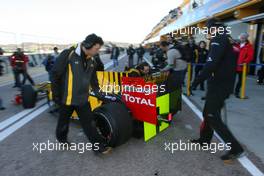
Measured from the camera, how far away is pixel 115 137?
11.1 feet

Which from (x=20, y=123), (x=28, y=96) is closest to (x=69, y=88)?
(x=20, y=123)

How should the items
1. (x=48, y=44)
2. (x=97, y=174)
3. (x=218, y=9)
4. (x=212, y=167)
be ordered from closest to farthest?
1. (x=97, y=174)
2. (x=212, y=167)
3. (x=218, y=9)
4. (x=48, y=44)

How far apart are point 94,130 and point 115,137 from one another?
0.31 metres

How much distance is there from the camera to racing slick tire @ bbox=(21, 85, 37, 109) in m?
5.85

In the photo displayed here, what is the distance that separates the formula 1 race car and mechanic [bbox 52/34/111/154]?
211 mm

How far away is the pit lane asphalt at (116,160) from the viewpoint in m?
3.01

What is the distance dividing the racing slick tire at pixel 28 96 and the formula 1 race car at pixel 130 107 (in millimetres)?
1934

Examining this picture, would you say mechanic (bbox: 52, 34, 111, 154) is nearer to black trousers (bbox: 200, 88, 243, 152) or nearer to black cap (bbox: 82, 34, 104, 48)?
black cap (bbox: 82, 34, 104, 48)

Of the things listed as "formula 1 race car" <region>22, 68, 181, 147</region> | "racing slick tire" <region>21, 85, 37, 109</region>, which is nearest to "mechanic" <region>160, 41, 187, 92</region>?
"formula 1 race car" <region>22, 68, 181, 147</region>

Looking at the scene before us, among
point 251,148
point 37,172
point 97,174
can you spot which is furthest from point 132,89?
point 251,148

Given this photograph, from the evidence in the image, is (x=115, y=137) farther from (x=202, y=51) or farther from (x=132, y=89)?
(x=202, y=51)

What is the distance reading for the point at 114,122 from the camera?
339cm

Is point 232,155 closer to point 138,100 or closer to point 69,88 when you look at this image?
point 138,100

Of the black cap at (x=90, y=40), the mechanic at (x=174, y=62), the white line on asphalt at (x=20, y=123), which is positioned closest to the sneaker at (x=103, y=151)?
the black cap at (x=90, y=40)
